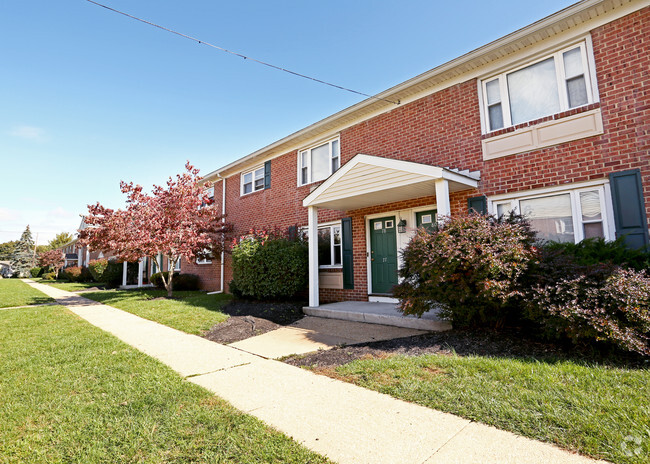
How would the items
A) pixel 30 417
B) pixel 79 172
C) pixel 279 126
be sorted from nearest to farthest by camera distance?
pixel 30 417 < pixel 279 126 < pixel 79 172

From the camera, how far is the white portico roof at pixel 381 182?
687 cm

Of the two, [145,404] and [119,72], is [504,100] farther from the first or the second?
[119,72]

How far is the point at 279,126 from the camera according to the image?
1276 cm

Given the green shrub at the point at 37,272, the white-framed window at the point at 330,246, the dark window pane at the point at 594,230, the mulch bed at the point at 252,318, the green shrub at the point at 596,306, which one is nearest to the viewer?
the green shrub at the point at 596,306

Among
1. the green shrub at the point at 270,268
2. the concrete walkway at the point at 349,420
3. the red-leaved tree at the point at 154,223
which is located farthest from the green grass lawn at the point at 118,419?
the red-leaved tree at the point at 154,223

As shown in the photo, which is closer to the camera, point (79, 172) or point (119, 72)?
point (119, 72)

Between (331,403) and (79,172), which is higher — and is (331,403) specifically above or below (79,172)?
below

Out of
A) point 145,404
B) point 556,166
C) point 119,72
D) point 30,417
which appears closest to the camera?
point 30,417

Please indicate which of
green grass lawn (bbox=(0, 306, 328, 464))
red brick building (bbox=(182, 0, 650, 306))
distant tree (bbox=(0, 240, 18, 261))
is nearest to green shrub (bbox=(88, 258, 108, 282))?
red brick building (bbox=(182, 0, 650, 306))

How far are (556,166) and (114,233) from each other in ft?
40.7

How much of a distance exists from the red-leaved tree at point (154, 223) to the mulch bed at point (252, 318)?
3.34 meters

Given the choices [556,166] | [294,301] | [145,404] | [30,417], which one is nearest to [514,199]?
[556,166]

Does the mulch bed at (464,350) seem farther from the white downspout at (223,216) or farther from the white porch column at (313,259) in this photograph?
the white downspout at (223,216)

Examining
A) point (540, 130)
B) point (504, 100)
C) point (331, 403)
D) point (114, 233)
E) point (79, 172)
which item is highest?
point (79, 172)
